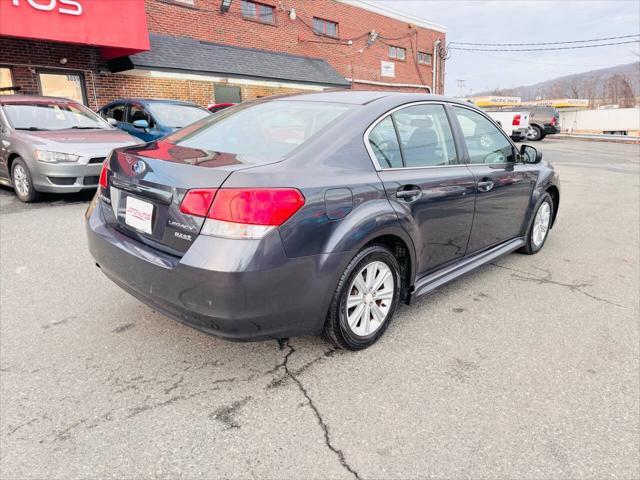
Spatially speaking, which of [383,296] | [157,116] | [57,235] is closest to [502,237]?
[383,296]

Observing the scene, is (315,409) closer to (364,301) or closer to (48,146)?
(364,301)

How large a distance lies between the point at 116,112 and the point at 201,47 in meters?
6.97

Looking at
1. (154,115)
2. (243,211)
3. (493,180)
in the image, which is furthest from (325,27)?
(243,211)

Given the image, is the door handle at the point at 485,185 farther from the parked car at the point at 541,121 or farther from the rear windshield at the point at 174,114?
the parked car at the point at 541,121

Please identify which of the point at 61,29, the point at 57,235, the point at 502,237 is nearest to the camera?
the point at 502,237

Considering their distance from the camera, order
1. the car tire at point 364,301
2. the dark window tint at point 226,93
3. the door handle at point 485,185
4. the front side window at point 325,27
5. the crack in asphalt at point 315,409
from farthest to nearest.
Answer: the front side window at point 325,27
the dark window tint at point 226,93
the door handle at point 485,185
the car tire at point 364,301
the crack in asphalt at point 315,409

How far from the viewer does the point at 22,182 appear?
6.60 m

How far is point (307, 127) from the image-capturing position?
275cm

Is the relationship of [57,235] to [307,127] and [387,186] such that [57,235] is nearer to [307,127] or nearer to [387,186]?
[307,127]

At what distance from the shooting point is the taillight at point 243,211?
215cm

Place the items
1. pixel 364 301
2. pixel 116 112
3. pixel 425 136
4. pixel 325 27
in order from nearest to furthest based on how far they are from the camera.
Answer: pixel 364 301 → pixel 425 136 → pixel 116 112 → pixel 325 27

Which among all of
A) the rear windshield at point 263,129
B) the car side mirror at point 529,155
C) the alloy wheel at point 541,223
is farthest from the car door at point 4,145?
the alloy wheel at point 541,223

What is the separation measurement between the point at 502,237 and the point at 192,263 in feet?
9.63

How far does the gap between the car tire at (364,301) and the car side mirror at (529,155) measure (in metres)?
2.20
